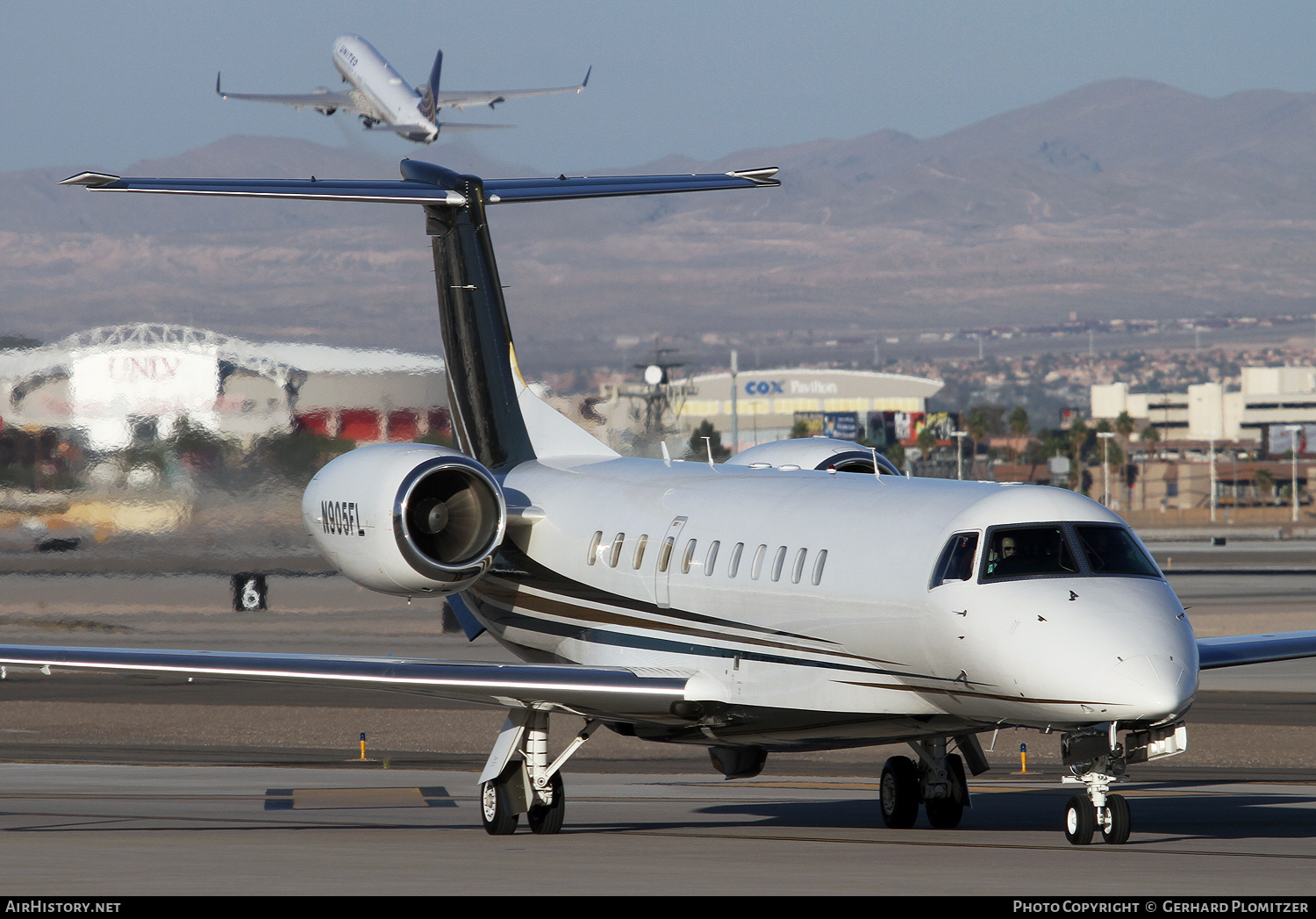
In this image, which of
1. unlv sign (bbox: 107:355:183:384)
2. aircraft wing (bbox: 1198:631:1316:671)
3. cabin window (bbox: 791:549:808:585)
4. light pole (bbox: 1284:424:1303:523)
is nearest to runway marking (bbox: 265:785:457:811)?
cabin window (bbox: 791:549:808:585)

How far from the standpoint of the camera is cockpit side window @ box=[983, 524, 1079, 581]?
14.2 metres

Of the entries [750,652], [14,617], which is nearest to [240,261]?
[14,617]

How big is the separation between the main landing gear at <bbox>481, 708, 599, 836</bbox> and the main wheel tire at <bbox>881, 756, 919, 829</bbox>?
328cm

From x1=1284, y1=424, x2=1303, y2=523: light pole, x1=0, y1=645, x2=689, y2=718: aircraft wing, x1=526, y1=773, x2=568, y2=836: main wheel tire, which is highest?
x1=0, y1=645, x2=689, y2=718: aircraft wing

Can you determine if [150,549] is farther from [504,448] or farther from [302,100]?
[302,100]

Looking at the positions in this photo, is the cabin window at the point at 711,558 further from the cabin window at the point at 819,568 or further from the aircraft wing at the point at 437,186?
the aircraft wing at the point at 437,186

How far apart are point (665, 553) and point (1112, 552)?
5.38 m

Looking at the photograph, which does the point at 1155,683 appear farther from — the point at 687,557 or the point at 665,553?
the point at 665,553

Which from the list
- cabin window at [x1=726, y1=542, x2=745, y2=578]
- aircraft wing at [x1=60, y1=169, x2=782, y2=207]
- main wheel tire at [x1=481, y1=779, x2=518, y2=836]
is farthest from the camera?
aircraft wing at [x1=60, y1=169, x2=782, y2=207]

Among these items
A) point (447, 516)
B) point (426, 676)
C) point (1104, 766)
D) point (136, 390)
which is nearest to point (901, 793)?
point (1104, 766)

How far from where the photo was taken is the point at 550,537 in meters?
20.3

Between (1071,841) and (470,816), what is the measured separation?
844 centimetres

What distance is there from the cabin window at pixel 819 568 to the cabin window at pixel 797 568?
188 millimetres

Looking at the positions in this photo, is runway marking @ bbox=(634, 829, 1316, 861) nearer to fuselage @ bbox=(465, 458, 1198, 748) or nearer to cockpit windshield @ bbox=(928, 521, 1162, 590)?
fuselage @ bbox=(465, 458, 1198, 748)
